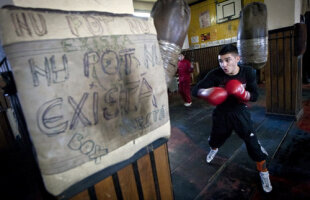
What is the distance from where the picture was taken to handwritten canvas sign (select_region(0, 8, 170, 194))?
60cm

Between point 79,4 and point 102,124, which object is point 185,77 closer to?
point 79,4

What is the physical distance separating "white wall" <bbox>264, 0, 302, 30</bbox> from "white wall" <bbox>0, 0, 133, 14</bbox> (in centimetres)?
362

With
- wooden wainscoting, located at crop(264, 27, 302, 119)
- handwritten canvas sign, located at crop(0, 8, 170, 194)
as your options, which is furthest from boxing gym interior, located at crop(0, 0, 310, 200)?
wooden wainscoting, located at crop(264, 27, 302, 119)

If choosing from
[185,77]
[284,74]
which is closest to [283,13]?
[284,74]

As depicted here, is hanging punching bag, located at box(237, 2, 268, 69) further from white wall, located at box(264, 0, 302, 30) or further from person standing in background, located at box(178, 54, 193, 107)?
person standing in background, located at box(178, 54, 193, 107)

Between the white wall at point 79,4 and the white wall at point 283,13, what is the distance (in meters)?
3.62

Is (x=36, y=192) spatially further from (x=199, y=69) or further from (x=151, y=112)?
(x=199, y=69)

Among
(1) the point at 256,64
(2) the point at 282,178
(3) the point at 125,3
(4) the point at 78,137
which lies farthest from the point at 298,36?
(4) the point at 78,137

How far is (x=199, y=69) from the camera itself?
922cm

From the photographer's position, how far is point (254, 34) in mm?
2154

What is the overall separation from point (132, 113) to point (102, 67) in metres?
0.26

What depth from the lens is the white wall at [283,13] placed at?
3248 mm

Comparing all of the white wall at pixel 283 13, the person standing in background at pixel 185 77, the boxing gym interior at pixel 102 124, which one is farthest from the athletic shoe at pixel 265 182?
the person standing in background at pixel 185 77

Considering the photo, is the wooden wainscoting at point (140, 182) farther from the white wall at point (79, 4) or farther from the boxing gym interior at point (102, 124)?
the white wall at point (79, 4)
